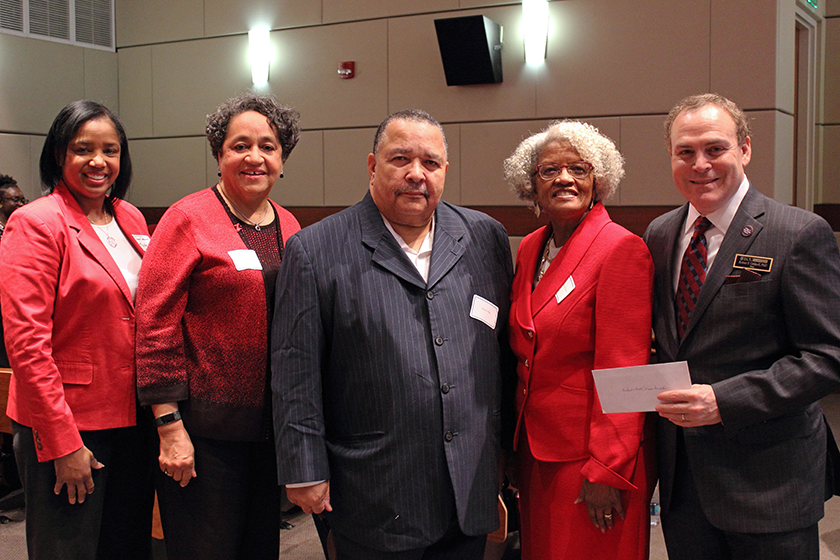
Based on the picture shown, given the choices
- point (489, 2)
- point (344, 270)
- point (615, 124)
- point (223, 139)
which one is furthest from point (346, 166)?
point (344, 270)

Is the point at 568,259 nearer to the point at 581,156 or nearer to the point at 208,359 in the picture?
the point at 581,156

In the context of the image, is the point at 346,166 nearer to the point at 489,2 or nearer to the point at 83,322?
the point at 489,2

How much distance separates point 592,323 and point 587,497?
17.4 inches

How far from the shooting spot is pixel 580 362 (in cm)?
178

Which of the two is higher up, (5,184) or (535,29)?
(535,29)

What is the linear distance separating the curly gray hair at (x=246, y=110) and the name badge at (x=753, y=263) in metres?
1.34

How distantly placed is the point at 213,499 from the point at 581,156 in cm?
142

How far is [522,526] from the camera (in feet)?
6.36

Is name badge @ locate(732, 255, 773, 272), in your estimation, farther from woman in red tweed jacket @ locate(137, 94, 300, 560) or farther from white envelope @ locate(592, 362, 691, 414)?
woman in red tweed jacket @ locate(137, 94, 300, 560)

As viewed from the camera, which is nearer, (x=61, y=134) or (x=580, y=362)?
(x=580, y=362)

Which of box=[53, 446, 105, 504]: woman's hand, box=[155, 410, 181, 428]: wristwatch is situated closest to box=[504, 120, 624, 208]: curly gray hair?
box=[155, 410, 181, 428]: wristwatch

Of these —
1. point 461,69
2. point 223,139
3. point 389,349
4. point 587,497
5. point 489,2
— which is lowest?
point 587,497

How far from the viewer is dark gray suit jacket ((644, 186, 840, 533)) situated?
1.53 metres

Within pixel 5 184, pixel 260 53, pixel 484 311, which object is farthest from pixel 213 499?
pixel 260 53
